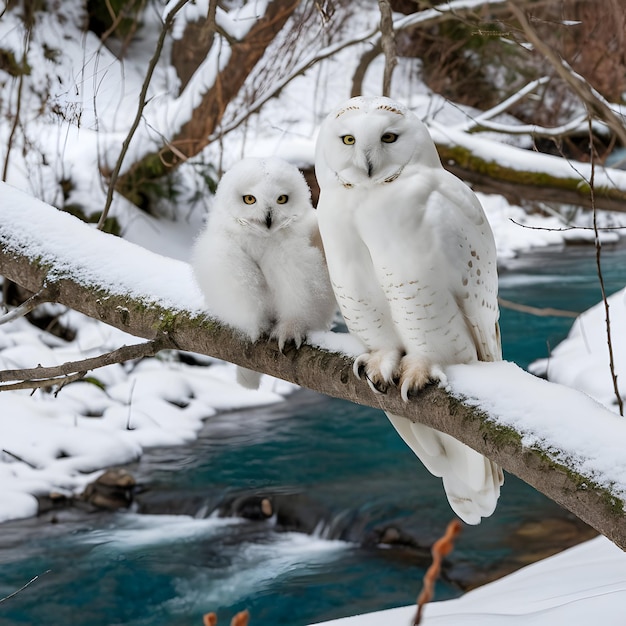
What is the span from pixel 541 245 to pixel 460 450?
925 cm

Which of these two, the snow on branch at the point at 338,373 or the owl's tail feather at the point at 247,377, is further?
the owl's tail feather at the point at 247,377

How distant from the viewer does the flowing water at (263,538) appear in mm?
3236

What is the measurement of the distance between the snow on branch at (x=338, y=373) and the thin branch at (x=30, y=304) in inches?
0.8

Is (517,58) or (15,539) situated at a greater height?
(517,58)

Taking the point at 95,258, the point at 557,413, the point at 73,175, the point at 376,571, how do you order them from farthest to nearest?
the point at 73,175
the point at 376,571
the point at 95,258
the point at 557,413

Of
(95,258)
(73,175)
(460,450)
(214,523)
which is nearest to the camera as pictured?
(460,450)

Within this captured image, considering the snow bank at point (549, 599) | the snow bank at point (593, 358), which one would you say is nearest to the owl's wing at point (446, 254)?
the snow bank at point (549, 599)

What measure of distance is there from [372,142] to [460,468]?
2.24ft

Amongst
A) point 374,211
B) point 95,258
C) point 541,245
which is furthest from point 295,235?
point 541,245

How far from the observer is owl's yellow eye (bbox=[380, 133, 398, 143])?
131 centimetres

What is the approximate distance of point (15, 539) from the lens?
11.5 ft

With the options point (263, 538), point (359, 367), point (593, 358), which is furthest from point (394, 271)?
point (593, 358)

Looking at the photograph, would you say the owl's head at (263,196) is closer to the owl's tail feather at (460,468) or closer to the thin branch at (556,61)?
the owl's tail feather at (460,468)

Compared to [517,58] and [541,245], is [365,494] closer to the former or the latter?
[541,245]
